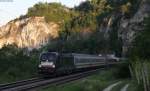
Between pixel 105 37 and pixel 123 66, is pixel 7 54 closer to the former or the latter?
pixel 123 66

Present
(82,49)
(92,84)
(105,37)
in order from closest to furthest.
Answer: (92,84), (82,49), (105,37)

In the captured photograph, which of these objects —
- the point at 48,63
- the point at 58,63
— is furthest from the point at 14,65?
the point at 58,63

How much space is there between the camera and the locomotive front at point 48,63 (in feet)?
Answer: 149

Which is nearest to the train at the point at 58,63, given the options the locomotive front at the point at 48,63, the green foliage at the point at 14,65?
the locomotive front at the point at 48,63

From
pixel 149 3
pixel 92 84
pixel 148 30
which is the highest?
pixel 149 3

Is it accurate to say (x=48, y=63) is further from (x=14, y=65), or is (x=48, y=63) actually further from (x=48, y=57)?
(x=14, y=65)

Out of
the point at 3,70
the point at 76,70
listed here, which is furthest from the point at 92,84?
the point at 76,70

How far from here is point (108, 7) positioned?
173250 mm

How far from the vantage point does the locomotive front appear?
45562 millimetres

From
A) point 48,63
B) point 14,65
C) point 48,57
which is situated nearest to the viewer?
point 48,63

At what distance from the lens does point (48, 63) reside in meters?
46.2

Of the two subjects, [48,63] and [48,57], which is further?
[48,57]

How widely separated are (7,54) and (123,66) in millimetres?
14219

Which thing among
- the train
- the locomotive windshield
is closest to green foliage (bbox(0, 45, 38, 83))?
the train
